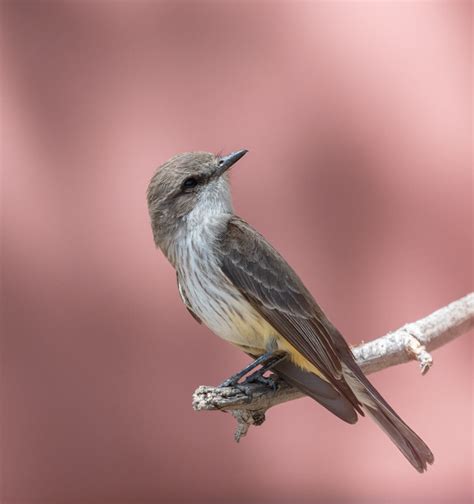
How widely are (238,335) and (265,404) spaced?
0.64 feet

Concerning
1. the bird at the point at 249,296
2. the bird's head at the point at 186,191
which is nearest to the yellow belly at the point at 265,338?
the bird at the point at 249,296

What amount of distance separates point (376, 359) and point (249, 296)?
42 centimetres

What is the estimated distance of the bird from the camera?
2.01 m

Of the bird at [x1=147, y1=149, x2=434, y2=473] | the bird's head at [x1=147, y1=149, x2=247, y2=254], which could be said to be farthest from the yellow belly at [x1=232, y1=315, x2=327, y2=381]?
the bird's head at [x1=147, y1=149, x2=247, y2=254]

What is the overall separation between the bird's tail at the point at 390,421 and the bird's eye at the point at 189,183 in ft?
2.07

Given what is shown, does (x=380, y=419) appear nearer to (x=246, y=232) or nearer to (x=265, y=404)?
(x=265, y=404)

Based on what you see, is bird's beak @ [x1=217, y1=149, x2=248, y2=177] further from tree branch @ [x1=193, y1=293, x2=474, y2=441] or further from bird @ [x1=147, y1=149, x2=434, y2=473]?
tree branch @ [x1=193, y1=293, x2=474, y2=441]

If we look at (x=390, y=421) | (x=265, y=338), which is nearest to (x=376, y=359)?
(x=390, y=421)

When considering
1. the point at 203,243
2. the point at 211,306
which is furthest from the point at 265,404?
the point at 203,243

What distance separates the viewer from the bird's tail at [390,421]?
2.01m

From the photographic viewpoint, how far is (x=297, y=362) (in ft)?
6.81

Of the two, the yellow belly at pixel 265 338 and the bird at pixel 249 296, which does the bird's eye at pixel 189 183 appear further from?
the yellow belly at pixel 265 338

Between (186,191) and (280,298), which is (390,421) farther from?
(186,191)

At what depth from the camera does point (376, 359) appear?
2150 mm
